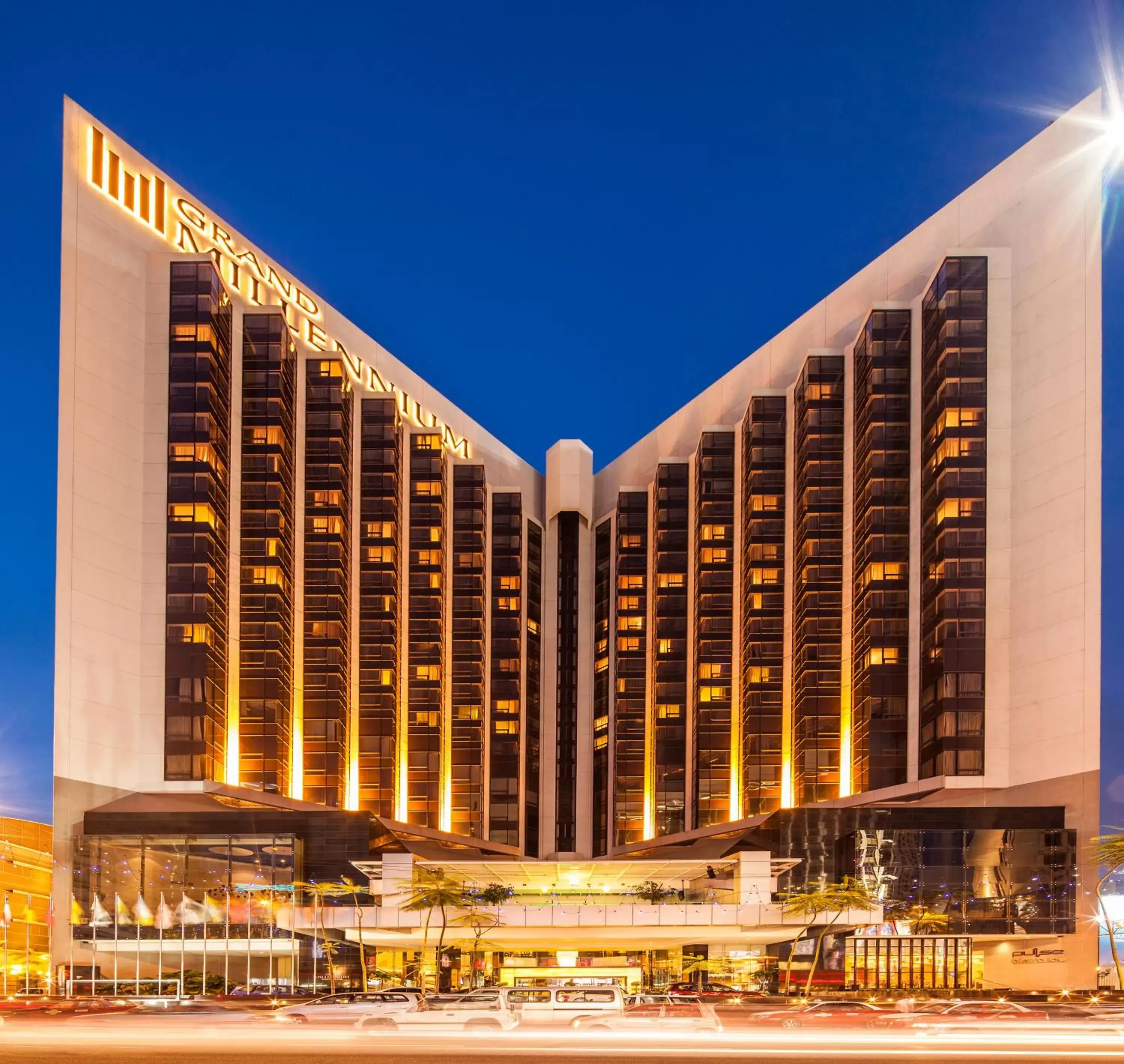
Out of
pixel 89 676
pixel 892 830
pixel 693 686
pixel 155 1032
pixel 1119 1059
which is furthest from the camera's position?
pixel 693 686

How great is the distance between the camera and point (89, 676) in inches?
4466

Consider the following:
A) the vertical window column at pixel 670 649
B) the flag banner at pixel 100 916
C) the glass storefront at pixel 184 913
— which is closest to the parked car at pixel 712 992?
the glass storefront at pixel 184 913

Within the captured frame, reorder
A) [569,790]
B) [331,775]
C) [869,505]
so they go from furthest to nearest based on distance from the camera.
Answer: [569,790] < [331,775] < [869,505]

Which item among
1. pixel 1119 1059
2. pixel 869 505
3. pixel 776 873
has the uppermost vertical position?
pixel 869 505

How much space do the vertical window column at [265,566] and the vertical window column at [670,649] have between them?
144 ft

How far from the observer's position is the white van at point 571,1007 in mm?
50094

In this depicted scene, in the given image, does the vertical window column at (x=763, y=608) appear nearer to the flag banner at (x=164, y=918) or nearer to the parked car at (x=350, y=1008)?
the flag banner at (x=164, y=918)

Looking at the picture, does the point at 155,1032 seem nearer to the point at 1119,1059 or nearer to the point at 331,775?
the point at 1119,1059

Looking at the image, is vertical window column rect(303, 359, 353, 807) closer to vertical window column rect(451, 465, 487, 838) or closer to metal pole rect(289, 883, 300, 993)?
vertical window column rect(451, 465, 487, 838)

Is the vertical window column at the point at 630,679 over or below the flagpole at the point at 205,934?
over

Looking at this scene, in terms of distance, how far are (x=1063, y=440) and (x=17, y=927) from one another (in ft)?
373

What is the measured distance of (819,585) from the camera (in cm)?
13562

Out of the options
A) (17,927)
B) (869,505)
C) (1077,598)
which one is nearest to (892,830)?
(1077,598)

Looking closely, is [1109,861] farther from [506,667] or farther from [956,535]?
[506,667]
